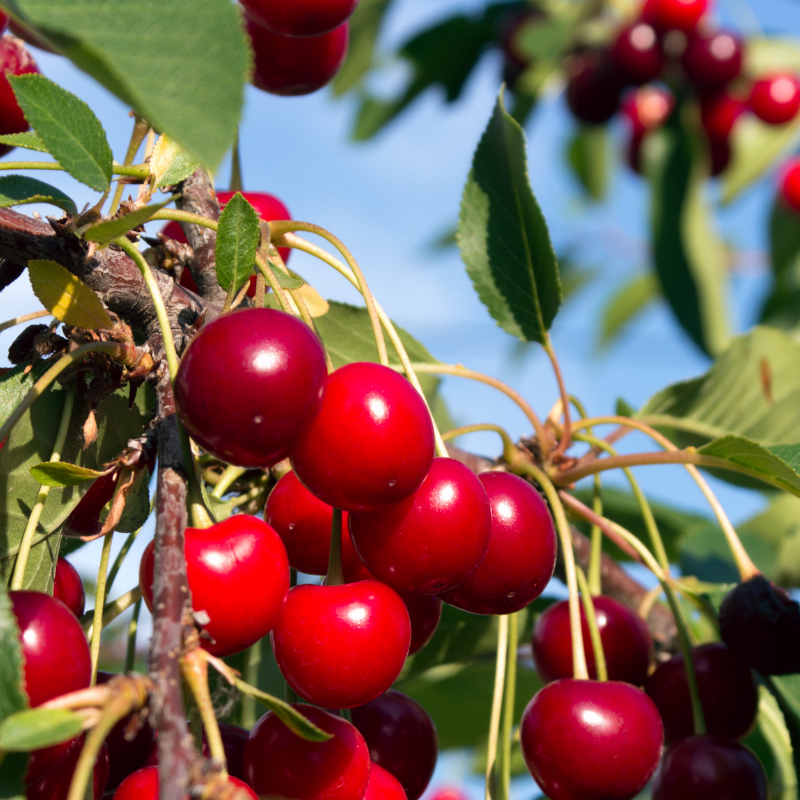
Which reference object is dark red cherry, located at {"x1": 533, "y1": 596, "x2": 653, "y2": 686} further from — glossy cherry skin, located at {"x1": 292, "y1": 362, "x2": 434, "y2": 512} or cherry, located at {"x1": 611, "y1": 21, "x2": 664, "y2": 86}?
cherry, located at {"x1": 611, "y1": 21, "x2": 664, "y2": 86}

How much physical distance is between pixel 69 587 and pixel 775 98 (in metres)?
3.91

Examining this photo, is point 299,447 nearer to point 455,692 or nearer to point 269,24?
point 269,24

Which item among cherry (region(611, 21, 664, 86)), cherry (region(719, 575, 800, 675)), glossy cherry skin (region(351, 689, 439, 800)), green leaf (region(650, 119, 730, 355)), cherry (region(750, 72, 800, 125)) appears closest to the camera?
glossy cherry skin (region(351, 689, 439, 800))

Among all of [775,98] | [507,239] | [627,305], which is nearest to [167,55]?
[507,239]

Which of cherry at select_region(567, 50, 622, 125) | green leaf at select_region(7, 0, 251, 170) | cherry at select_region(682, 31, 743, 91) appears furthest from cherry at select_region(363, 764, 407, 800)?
cherry at select_region(682, 31, 743, 91)

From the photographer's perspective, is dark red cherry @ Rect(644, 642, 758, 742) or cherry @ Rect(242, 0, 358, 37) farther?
dark red cherry @ Rect(644, 642, 758, 742)

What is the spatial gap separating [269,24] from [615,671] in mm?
819

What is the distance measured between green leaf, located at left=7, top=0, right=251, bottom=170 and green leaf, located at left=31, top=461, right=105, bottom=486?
321 millimetres

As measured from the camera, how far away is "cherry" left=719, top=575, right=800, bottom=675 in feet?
3.06

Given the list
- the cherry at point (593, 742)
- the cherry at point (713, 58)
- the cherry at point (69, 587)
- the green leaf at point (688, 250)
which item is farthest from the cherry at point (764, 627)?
the cherry at point (713, 58)

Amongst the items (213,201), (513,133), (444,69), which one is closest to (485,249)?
(513,133)

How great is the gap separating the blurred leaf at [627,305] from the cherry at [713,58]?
997 millimetres

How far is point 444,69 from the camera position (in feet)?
12.0

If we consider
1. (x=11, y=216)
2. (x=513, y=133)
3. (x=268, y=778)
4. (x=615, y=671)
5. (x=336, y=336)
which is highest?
(x=513, y=133)
